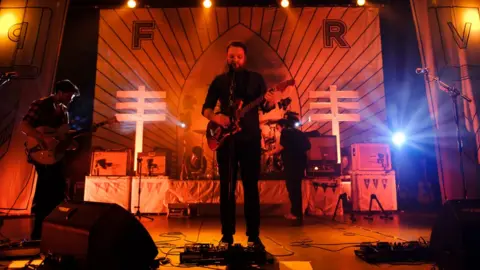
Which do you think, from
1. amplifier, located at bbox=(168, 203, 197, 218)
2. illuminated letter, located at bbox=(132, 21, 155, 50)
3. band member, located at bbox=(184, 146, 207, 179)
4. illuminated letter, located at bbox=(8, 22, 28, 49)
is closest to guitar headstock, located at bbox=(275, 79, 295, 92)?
amplifier, located at bbox=(168, 203, 197, 218)

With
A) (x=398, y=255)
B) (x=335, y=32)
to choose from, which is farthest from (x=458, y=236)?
(x=335, y=32)

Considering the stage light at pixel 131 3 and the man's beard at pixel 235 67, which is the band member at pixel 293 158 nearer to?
the man's beard at pixel 235 67

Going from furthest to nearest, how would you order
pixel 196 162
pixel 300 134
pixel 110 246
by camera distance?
pixel 196 162
pixel 300 134
pixel 110 246

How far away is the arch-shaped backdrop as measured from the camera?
6.81 metres

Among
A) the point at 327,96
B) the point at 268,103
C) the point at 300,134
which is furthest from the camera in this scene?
the point at 327,96

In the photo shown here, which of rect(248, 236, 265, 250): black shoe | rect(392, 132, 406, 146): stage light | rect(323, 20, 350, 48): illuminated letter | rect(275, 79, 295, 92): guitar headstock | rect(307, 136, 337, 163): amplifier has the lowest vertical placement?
rect(248, 236, 265, 250): black shoe

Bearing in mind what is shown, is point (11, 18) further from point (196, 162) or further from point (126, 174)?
point (196, 162)

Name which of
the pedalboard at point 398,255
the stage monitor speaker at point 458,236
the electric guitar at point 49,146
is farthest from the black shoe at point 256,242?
A: the electric guitar at point 49,146

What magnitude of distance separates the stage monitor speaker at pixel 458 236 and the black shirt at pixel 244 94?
4.80 ft

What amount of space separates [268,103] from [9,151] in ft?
15.9

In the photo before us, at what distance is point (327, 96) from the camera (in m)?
6.83

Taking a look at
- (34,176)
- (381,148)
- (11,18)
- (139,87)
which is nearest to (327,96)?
(381,148)

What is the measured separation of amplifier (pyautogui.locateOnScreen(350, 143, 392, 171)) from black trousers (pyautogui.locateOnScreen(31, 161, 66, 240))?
4938 mm

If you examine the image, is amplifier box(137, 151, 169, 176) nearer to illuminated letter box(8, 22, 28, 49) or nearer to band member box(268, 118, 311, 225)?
band member box(268, 118, 311, 225)
